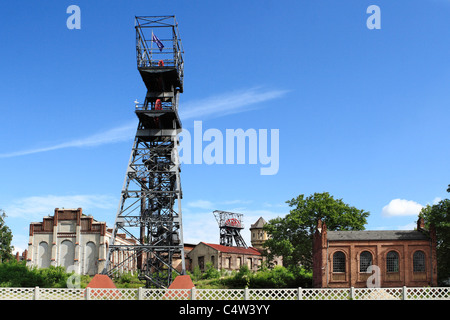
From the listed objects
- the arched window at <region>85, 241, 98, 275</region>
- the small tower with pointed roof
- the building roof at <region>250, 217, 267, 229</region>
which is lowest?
the arched window at <region>85, 241, 98, 275</region>

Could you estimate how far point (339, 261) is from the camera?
49219 millimetres

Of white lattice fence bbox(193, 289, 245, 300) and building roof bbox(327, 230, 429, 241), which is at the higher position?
building roof bbox(327, 230, 429, 241)

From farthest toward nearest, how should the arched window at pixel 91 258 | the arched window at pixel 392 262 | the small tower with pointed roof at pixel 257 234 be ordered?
the small tower with pointed roof at pixel 257 234 < the arched window at pixel 91 258 < the arched window at pixel 392 262

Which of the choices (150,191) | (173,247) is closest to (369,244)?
(173,247)

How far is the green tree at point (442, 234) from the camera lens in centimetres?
4762

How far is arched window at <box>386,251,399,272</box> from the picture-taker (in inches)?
1902

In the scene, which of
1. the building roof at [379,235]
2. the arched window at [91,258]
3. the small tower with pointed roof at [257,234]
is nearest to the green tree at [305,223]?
the building roof at [379,235]

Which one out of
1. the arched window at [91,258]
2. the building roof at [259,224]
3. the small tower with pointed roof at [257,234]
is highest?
the building roof at [259,224]

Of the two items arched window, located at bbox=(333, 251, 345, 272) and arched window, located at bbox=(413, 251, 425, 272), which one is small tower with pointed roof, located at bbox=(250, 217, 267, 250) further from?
arched window, located at bbox=(413, 251, 425, 272)

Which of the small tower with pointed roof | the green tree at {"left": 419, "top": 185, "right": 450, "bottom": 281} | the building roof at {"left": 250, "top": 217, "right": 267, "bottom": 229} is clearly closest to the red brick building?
the green tree at {"left": 419, "top": 185, "right": 450, "bottom": 281}

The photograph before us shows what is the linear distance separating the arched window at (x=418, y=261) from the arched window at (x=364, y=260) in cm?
435

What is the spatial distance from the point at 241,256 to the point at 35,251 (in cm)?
4035

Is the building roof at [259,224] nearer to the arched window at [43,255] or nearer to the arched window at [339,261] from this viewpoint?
the arched window at [43,255]

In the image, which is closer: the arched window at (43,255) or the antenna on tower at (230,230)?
the arched window at (43,255)
